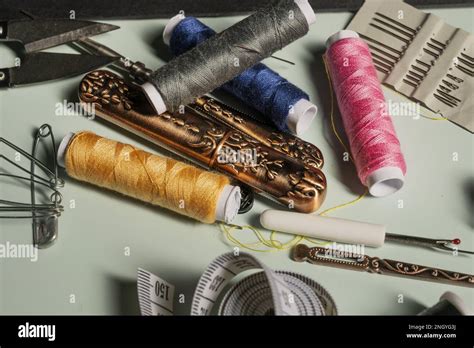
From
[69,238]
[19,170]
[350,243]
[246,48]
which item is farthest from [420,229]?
[19,170]

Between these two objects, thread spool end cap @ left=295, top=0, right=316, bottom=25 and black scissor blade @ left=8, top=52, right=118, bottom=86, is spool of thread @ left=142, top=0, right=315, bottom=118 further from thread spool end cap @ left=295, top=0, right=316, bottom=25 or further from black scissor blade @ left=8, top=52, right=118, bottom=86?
black scissor blade @ left=8, top=52, right=118, bottom=86

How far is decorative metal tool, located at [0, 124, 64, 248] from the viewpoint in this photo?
76.9 inches

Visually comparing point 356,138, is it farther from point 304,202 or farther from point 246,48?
point 246,48

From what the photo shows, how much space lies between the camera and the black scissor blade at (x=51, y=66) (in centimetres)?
216

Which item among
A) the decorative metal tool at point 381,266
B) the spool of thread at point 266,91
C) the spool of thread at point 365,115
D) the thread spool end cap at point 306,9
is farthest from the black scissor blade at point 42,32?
the decorative metal tool at point 381,266

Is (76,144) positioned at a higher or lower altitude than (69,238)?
higher

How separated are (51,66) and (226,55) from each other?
526 mm

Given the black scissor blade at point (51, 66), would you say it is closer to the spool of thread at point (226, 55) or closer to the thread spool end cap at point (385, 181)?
the spool of thread at point (226, 55)

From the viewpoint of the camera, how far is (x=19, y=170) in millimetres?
2057

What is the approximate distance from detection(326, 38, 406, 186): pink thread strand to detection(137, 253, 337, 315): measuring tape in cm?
37
